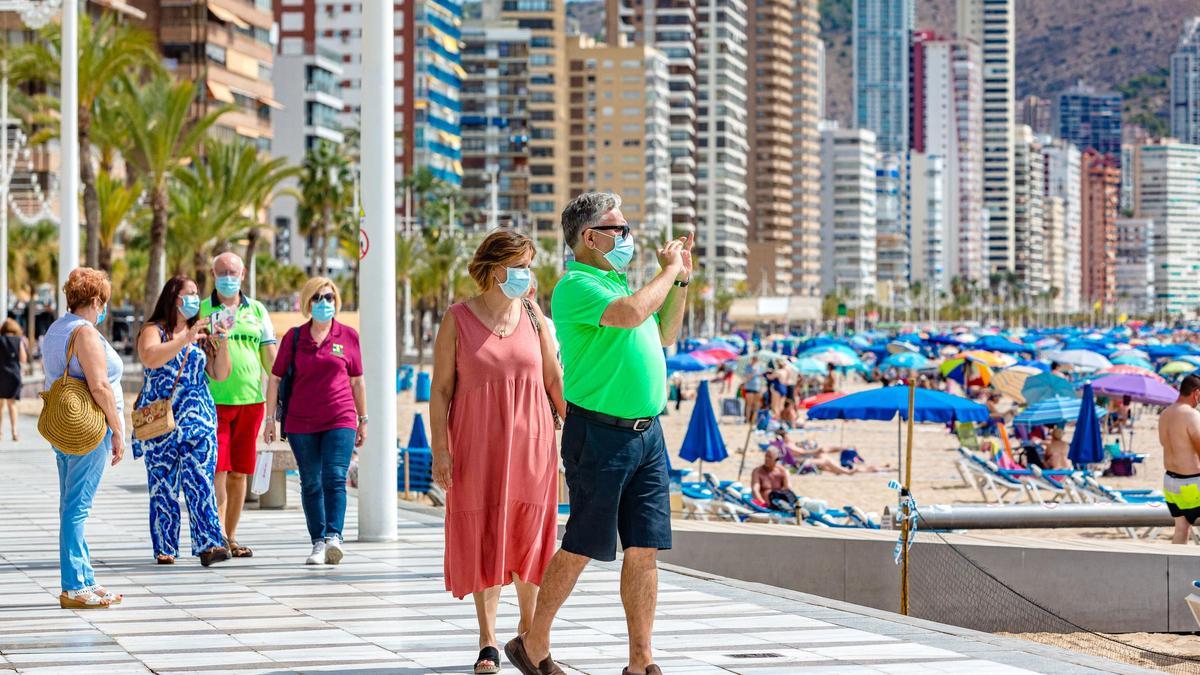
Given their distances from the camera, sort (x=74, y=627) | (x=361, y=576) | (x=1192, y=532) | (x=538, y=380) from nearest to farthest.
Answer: (x=538, y=380), (x=74, y=627), (x=361, y=576), (x=1192, y=532)

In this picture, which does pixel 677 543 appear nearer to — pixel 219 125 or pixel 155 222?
pixel 155 222

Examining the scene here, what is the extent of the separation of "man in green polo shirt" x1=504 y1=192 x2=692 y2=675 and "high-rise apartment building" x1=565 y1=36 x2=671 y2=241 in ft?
525

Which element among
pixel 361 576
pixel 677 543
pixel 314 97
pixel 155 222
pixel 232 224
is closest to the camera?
pixel 361 576

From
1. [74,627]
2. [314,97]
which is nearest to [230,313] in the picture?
[74,627]

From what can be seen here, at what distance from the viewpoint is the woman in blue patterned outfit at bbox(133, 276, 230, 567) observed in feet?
30.6

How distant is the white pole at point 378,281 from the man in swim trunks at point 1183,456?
5033mm

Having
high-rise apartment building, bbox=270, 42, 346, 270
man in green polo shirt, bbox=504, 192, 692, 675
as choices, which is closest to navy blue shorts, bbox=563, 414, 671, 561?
man in green polo shirt, bbox=504, 192, 692, 675

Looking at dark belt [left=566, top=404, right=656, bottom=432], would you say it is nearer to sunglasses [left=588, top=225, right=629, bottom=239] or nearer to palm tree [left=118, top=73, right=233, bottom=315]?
sunglasses [left=588, top=225, right=629, bottom=239]

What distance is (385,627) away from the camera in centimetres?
752

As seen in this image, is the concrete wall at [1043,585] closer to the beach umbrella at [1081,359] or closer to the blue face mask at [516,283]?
the blue face mask at [516,283]

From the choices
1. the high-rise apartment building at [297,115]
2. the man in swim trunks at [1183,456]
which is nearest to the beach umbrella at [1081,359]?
the man in swim trunks at [1183,456]

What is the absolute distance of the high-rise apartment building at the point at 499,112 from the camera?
6294 inches

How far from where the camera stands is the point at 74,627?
24.8ft

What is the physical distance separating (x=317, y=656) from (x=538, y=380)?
4.29 ft
